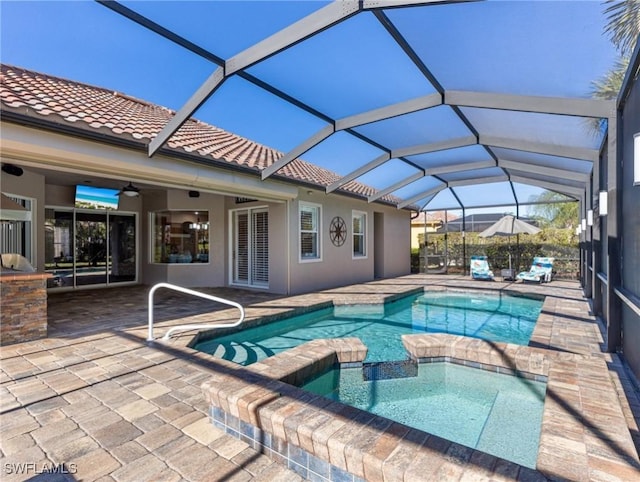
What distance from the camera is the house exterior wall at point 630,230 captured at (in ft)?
13.9

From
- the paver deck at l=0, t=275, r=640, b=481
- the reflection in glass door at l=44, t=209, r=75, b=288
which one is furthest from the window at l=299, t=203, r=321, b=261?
the reflection in glass door at l=44, t=209, r=75, b=288

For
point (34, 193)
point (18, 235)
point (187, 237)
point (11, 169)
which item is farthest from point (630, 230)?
point (34, 193)

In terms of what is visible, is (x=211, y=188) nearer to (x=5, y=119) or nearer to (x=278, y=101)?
(x=278, y=101)

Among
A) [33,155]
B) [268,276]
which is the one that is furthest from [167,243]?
[33,155]

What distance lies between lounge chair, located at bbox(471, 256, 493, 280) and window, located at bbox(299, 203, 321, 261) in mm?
7921

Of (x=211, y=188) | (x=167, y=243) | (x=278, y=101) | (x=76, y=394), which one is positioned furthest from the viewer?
(x=167, y=243)

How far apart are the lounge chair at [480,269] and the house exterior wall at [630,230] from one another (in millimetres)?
10894

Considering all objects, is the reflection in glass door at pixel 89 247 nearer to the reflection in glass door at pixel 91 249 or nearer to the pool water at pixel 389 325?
the reflection in glass door at pixel 91 249

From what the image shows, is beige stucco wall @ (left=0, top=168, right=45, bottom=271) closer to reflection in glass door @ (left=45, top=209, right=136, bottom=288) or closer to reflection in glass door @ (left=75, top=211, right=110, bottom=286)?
reflection in glass door @ (left=45, top=209, right=136, bottom=288)

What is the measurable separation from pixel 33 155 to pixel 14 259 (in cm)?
219

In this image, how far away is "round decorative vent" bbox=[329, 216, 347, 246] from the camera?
13.3 m

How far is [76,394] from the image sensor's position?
3.91 meters

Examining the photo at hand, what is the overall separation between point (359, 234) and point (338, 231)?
1962 millimetres

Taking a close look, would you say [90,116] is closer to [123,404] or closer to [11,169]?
[11,169]
